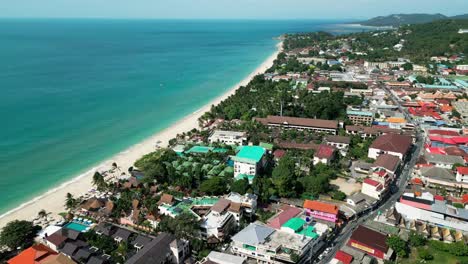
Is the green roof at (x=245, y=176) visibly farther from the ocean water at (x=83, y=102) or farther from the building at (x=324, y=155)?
the ocean water at (x=83, y=102)

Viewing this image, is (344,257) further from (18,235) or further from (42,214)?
(42,214)

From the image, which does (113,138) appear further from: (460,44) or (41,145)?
(460,44)

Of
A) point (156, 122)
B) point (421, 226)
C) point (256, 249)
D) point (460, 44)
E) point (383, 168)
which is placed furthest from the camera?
point (460, 44)

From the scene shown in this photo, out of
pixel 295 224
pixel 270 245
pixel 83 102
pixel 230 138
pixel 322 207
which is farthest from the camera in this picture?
pixel 83 102

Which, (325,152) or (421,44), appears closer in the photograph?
(325,152)

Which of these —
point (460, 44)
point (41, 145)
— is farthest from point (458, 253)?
point (460, 44)

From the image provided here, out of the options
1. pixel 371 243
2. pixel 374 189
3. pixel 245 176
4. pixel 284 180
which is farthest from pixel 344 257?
pixel 245 176

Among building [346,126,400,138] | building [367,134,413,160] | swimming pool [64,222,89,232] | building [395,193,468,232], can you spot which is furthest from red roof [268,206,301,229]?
building [346,126,400,138]
